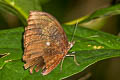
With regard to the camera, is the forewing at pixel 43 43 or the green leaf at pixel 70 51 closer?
the green leaf at pixel 70 51

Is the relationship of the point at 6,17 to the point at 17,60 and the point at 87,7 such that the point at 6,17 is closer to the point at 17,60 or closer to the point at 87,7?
the point at 87,7

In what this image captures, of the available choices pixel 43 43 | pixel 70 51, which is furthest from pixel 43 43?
pixel 70 51

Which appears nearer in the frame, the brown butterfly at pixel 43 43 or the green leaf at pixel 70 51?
the green leaf at pixel 70 51

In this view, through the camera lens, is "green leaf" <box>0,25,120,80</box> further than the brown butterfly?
No

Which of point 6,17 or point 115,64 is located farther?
point 115,64

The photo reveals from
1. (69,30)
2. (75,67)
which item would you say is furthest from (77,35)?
(75,67)

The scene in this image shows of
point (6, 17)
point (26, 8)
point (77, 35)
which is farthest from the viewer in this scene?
point (6, 17)

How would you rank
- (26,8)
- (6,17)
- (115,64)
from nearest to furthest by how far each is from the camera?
(26,8), (6,17), (115,64)
